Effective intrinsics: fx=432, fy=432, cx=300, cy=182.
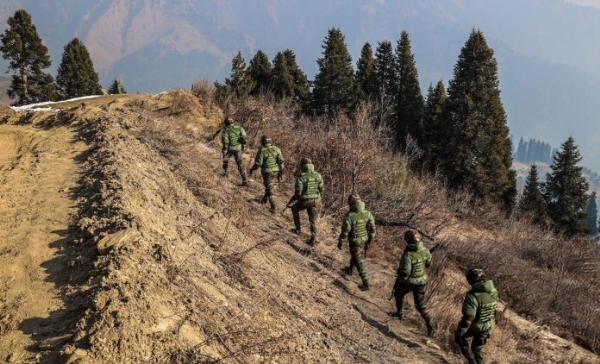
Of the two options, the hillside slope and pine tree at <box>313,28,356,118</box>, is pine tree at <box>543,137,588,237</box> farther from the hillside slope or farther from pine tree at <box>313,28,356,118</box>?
the hillside slope

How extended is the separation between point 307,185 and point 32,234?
18.5 feet

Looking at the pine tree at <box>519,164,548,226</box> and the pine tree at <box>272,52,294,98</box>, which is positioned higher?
the pine tree at <box>272,52,294,98</box>

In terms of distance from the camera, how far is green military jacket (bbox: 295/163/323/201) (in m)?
9.97

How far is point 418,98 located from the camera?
42.2 metres

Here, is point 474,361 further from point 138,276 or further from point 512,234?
point 512,234

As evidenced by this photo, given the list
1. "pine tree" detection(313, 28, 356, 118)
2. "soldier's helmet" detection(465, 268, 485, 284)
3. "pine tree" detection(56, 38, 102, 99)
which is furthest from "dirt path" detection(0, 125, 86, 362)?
"pine tree" detection(56, 38, 102, 99)

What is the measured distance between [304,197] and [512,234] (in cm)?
1524

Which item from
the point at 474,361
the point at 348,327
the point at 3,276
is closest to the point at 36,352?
the point at 3,276

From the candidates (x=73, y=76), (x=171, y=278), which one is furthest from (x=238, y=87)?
(x=73, y=76)

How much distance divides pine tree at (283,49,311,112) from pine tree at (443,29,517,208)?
16.4 metres

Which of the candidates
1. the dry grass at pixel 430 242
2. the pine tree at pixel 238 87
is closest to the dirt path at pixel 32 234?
the dry grass at pixel 430 242

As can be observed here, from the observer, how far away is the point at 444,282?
10000 mm

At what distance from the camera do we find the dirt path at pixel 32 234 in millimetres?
4195

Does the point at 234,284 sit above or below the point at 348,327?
above
